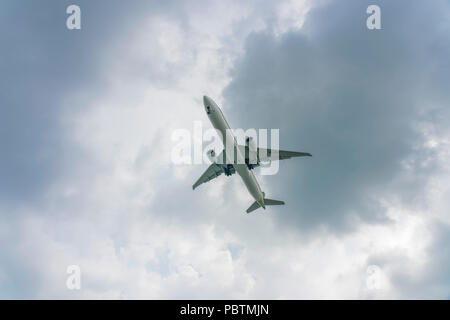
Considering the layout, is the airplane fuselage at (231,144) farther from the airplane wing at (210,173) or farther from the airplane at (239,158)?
the airplane wing at (210,173)

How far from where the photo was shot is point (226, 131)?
242 ft

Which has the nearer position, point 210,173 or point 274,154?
point 274,154

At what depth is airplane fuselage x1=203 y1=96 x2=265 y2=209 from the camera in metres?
72.9

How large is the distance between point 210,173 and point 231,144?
19556mm

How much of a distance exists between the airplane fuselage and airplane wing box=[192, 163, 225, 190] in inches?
515

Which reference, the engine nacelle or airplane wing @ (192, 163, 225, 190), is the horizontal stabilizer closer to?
airplane wing @ (192, 163, 225, 190)

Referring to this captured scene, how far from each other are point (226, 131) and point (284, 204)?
2626 centimetres

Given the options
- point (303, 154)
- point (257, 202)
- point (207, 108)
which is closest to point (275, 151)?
point (303, 154)

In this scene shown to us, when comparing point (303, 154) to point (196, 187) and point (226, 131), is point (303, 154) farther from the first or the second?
point (196, 187)

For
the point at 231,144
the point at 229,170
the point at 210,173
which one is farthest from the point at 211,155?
the point at 231,144

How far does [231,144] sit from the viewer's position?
74938 millimetres

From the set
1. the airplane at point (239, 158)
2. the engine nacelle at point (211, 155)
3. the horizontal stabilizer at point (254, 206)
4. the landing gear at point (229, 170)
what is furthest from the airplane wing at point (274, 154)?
the horizontal stabilizer at point (254, 206)

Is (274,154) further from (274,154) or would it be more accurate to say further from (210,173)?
(210,173)

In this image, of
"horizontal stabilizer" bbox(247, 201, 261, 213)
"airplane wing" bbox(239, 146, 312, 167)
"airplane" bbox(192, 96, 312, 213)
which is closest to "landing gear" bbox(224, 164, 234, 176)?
"airplane" bbox(192, 96, 312, 213)
